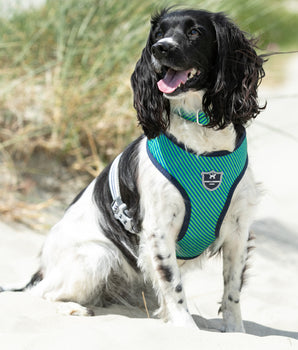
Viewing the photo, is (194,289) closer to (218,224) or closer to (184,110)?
(218,224)

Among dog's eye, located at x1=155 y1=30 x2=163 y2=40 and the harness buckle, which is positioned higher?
dog's eye, located at x1=155 y1=30 x2=163 y2=40

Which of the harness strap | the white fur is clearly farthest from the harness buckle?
the white fur

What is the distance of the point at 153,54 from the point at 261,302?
7.57ft

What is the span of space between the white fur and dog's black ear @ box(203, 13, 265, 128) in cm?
10

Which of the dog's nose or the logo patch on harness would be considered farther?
the logo patch on harness

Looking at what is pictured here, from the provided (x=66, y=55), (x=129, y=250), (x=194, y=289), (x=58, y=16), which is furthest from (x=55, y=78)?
(x=129, y=250)

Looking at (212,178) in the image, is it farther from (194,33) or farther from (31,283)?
(31,283)

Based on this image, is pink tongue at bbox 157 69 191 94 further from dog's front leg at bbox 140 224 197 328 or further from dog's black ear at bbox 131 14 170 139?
dog's front leg at bbox 140 224 197 328

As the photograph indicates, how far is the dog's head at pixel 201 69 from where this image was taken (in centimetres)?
323

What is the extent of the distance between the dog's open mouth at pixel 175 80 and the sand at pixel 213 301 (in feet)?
3.92

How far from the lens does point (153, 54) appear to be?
3246 mm

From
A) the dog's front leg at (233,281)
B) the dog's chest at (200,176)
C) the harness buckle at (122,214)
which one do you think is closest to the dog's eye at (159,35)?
the dog's chest at (200,176)

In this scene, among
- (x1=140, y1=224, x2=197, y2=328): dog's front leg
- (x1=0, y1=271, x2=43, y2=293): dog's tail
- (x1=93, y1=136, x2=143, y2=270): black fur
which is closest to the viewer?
(x1=140, y1=224, x2=197, y2=328): dog's front leg

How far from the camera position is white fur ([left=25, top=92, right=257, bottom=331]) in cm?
347
